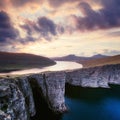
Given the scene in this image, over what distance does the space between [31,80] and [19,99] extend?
499 inches

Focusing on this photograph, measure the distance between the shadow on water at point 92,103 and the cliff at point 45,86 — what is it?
6.44 ft

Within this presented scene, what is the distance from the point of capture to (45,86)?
1313 inches

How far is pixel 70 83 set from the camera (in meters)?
50.0

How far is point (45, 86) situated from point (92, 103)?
8.88 meters

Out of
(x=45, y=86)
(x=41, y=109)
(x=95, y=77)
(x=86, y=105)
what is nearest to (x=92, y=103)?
(x=86, y=105)

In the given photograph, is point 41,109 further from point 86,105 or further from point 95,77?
point 95,77

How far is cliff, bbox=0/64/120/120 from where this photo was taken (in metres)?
19.8

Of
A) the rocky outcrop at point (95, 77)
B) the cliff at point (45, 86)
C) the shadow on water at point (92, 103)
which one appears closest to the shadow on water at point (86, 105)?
the shadow on water at point (92, 103)

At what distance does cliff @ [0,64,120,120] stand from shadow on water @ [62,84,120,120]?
1.96 meters

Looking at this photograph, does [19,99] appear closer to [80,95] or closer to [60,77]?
[60,77]

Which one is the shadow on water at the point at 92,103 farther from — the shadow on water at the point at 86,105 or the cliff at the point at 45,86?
the cliff at the point at 45,86

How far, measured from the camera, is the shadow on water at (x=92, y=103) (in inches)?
1232

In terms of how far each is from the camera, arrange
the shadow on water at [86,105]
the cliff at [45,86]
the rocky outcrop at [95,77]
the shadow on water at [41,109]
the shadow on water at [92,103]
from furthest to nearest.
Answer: the rocky outcrop at [95,77] → the shadow on water at [92,103] → the shadow on water at [86,105] → the shadow on water at [41,109] → the cliff at [45,86]

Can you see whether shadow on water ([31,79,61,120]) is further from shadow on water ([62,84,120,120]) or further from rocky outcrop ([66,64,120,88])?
→ rocky outcrop ([66,64,120,88])
